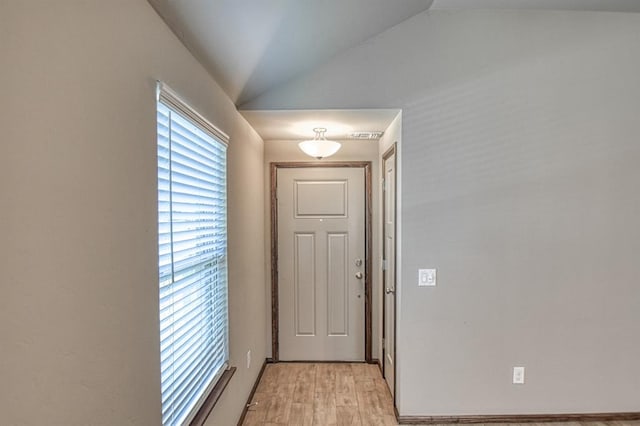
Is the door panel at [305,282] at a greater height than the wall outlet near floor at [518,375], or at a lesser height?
greater

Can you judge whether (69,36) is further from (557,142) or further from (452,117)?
(557,142)

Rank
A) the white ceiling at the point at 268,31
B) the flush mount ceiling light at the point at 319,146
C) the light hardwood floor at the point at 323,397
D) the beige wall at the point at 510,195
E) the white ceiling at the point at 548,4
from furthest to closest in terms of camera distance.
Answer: the flush mount ceiling light at the point at 319,146, the light hardwood floor at the point at 323,397, the beige wall at the point at 510,195, the white ceiling at the point at 548,4, the white ceiling at the point at 268,31

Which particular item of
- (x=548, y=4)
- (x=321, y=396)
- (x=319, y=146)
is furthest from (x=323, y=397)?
(x=548, y=4)

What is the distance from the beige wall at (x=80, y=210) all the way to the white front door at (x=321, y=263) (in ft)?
7.28

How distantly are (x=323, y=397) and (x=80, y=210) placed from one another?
8.86 ft

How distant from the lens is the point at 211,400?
1914mm

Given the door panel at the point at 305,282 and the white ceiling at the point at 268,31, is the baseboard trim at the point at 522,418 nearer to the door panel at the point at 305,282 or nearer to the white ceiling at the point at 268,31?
the door panel at the point at 305,282

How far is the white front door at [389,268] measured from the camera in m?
2.92

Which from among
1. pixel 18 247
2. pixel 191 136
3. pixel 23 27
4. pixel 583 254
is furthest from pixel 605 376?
pixel 23 27

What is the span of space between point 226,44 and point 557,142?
2.34 metres

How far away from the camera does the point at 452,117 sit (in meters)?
2.60

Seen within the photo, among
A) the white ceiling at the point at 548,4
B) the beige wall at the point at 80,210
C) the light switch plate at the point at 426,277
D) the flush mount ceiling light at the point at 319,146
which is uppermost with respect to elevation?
the white ceiling at the point at 548,4

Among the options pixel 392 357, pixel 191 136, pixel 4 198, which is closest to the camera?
pixel 4 198

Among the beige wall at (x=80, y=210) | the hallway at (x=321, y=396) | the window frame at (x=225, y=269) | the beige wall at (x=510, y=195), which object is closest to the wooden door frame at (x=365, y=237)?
the hallway at (x=321, y=396)
